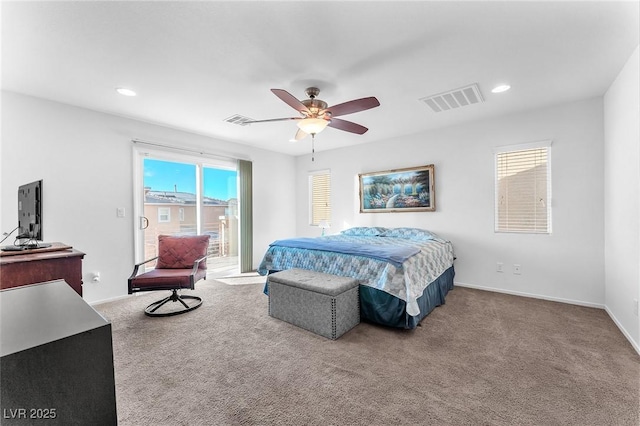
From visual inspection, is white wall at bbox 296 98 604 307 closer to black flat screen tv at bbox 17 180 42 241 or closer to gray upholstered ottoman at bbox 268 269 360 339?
gray upholstered ottoman at bbox 268 269 360 339

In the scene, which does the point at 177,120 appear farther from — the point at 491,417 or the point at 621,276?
the point at 621,276

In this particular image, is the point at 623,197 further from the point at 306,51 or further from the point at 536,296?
the point at 306,51

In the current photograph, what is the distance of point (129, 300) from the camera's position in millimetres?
3582

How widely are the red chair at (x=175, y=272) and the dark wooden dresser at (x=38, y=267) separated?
24.7 inches

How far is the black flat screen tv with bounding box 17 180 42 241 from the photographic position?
2.19 m

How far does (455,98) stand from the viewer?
10.3ft

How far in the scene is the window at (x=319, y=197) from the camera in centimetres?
581

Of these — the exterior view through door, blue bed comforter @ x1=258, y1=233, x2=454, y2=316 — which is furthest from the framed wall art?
the exterior view through door

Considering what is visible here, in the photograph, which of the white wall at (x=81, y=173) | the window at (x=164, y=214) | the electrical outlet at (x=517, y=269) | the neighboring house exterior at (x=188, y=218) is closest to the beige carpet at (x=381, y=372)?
the electrical outlet at (x=517, y=269)

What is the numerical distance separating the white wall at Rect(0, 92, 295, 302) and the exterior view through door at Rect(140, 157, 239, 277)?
0.31 meters

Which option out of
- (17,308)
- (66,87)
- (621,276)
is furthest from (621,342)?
(66,87)

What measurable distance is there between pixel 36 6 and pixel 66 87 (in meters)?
1.42

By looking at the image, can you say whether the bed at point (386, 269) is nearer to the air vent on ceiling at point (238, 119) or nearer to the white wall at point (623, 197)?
the white wall at point (623, 197)


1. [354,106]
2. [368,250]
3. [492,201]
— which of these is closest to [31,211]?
[354,106]
